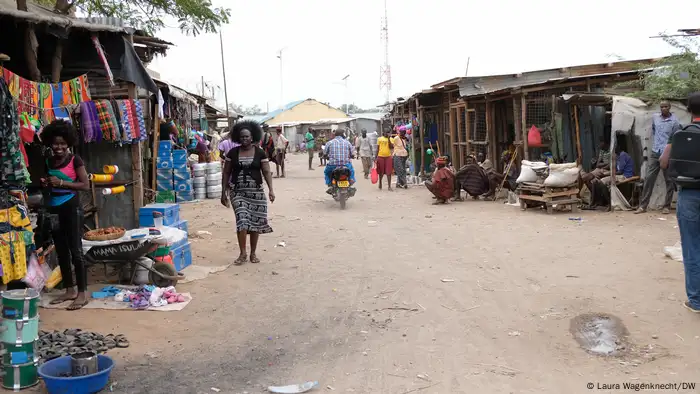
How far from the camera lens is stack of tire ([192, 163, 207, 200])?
666 inches

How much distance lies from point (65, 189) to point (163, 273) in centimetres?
155

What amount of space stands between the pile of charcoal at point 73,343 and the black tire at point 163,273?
1.57 m

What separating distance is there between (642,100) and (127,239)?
9.86 metres

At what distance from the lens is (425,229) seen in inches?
432

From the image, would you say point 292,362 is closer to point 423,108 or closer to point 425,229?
point 425,229

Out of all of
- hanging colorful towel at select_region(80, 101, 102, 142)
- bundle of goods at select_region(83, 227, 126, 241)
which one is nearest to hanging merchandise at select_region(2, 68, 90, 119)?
hanging colorful towel at select_region(80, 101, 102, 142)

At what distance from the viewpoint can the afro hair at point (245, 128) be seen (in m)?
8.31

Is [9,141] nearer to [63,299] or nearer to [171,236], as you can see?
[63,299]

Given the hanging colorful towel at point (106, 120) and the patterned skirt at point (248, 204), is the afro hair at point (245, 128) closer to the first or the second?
the patterned skirt at point (248, 204)

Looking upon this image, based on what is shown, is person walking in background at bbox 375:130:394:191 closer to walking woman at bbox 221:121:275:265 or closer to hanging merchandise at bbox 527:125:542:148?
hanging merchandise at bbox 527:125:542:148

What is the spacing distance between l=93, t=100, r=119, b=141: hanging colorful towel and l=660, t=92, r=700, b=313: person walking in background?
6718mm

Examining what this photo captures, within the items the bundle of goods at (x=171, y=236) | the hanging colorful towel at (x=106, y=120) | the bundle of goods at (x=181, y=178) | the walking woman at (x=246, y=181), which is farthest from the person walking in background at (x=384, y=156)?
the hanging colorful towel at (x=106, y=120)

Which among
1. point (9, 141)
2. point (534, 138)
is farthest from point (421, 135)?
point (9, 141)

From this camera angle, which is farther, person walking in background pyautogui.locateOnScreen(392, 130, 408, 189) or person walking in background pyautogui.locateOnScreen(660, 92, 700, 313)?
person walking in background pyautogui.locateOnScreen(392, 130, 408, 189)
